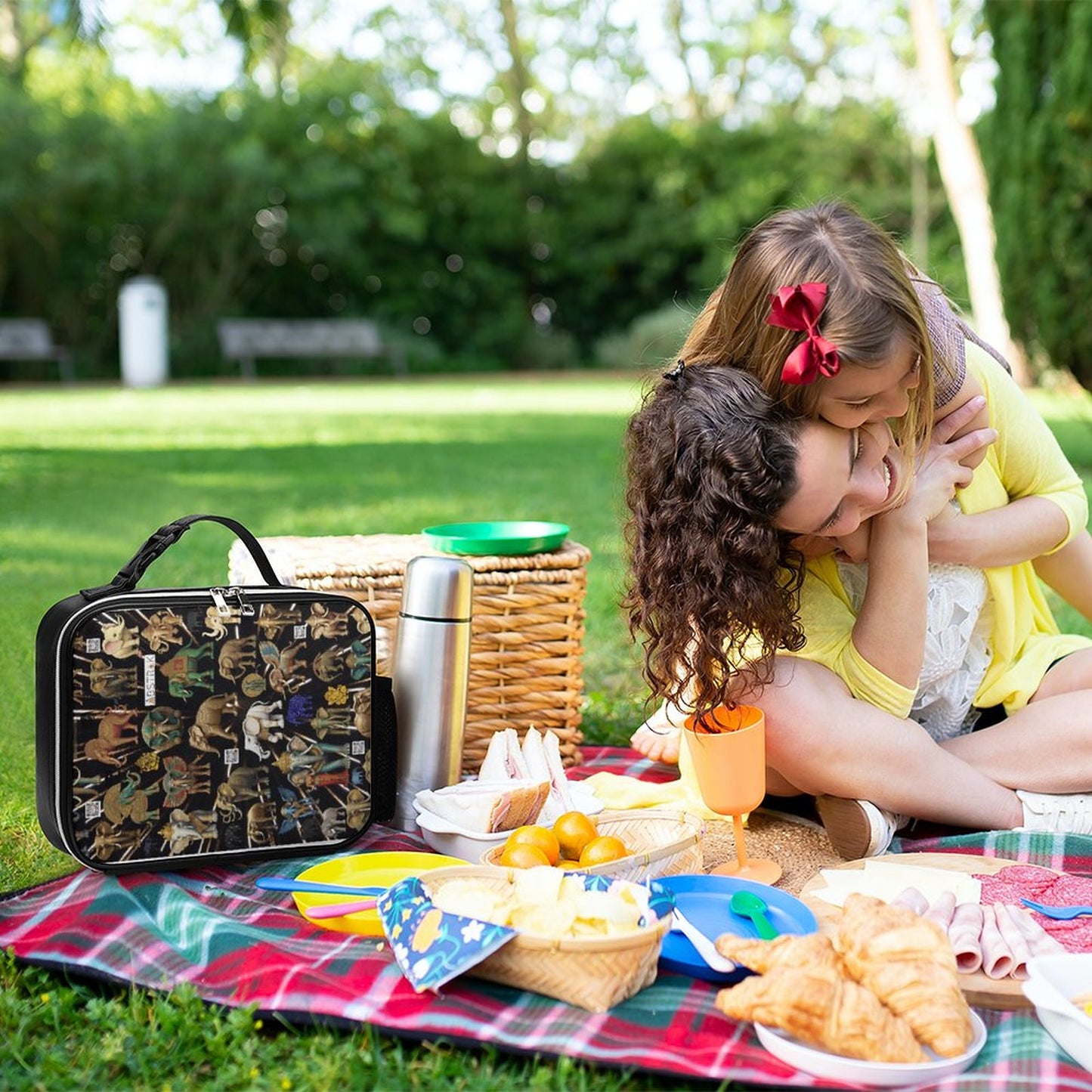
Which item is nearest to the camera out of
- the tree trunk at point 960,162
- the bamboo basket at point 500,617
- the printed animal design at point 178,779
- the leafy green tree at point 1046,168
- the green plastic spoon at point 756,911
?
the green plastic spoon at point 756,911

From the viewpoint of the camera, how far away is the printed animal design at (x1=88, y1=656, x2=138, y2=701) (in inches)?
78.7

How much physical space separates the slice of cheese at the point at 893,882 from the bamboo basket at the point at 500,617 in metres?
0.78

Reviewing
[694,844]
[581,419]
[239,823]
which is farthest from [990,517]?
[581,419]

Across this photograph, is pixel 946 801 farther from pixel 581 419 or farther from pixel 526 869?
pixel 581 419

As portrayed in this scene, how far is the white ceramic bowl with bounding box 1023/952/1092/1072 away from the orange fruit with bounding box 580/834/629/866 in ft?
1.97

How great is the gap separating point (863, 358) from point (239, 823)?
Result: 3.99ft

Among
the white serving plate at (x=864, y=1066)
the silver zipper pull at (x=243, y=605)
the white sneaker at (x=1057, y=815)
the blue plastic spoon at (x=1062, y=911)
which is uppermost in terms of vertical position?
the silver zipper pull at (x=243, y=605)

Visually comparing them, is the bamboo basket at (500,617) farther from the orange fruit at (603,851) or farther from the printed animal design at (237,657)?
the orange fruit at (603,851)

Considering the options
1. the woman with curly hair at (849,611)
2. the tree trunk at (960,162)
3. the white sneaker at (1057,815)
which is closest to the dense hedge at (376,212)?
the tree trunk at (960,162)

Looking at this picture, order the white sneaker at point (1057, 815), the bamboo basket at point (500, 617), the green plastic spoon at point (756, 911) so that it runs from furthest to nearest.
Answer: the bamboo basket at point (500, 617), the white sneaker at point (1057, 815), the green plastic spoon at point (756, 911)

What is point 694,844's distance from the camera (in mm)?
2094

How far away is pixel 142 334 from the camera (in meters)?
14.7

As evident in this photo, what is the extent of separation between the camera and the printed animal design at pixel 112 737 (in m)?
2.00

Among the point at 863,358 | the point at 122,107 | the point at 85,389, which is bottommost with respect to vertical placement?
the point at 85,389
